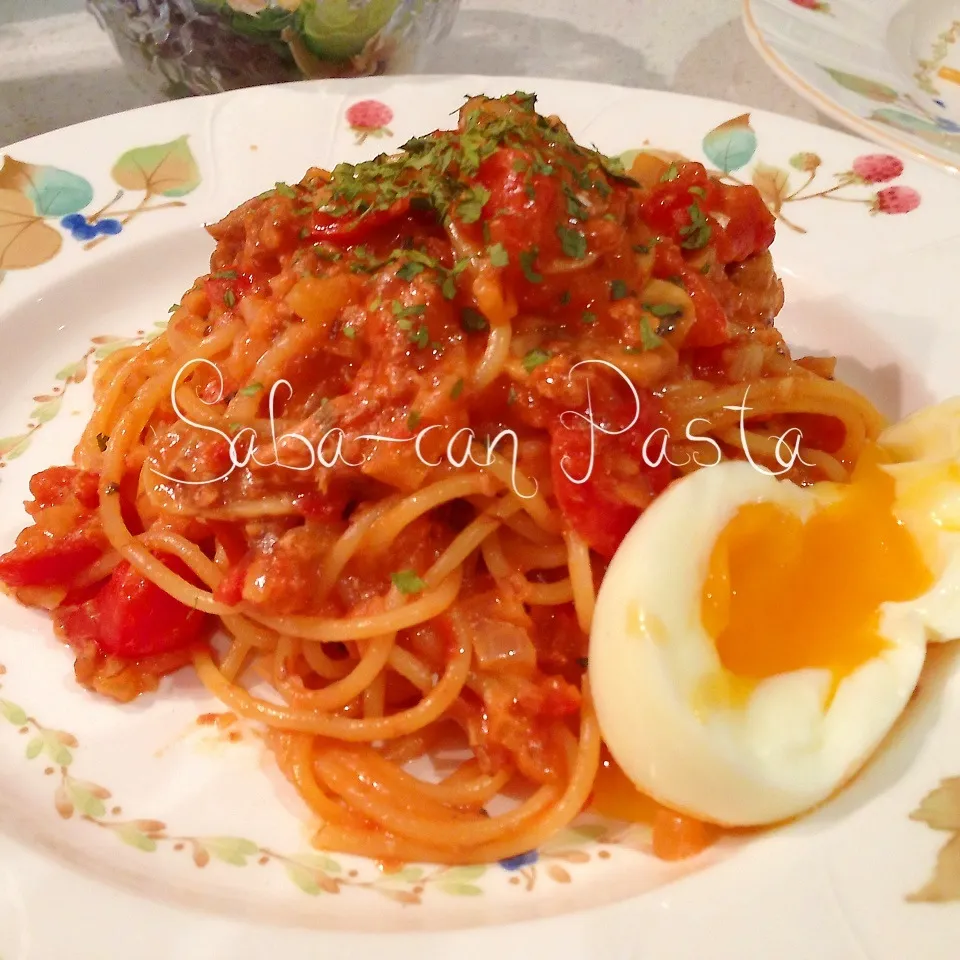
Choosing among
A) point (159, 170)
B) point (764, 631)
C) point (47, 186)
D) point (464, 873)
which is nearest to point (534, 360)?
point (764, 631)

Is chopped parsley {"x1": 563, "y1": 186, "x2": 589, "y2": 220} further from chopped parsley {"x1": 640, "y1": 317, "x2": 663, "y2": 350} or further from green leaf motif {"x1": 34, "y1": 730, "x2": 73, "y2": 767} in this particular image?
green leaf motif {"x1": 34, "y1": 730, "x2": 73, "y2": 767}

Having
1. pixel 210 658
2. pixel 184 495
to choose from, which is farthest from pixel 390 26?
pixel 210 658

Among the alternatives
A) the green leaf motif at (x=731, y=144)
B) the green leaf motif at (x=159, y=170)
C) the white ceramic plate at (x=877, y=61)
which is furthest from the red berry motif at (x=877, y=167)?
the green leaf motif at (x=159, y=170)

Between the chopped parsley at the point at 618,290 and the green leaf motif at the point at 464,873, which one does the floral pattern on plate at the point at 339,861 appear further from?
the chopped parsley at the point at 618,290

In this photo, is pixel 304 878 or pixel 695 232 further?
pixel 695 232

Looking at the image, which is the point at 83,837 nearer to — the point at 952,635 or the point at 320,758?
the point at 320,758

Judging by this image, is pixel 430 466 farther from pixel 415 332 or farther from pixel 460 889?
pixel 460 889
